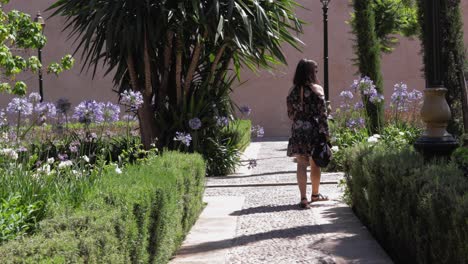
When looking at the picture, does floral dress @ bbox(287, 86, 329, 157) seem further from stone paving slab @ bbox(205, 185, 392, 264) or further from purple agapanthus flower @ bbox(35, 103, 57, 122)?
purple agapanthus flower @ bbox(35, 103, 57, 122)

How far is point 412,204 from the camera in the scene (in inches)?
181

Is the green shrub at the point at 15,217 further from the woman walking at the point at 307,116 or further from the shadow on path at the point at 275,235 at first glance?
the woman walking at the point at 307,116

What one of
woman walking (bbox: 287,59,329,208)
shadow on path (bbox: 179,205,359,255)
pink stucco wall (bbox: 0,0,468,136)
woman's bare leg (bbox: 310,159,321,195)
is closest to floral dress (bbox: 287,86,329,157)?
woman walking (bbox: 287,59,329,208)

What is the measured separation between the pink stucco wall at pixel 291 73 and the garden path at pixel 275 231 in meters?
16.8

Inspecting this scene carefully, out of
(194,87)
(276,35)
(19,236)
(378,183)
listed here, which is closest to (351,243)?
(378,183)

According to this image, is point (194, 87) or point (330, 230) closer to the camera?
point (330, 230)

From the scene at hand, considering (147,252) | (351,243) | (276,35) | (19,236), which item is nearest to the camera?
(19,236)

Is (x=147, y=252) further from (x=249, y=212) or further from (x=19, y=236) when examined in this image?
(x=249, y=212)

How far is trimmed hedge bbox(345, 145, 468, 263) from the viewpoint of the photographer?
376 centimetres

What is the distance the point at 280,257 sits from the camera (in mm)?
5387

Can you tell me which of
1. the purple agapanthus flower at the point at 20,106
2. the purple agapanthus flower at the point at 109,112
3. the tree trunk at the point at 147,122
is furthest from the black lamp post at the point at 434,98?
the tree trunk at the point at 147,122

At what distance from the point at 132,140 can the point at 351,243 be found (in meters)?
7.28

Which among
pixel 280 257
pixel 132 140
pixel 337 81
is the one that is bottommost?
pixel 280 257

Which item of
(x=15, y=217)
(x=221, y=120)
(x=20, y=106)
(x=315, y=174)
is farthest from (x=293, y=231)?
(x=221, y=120)
